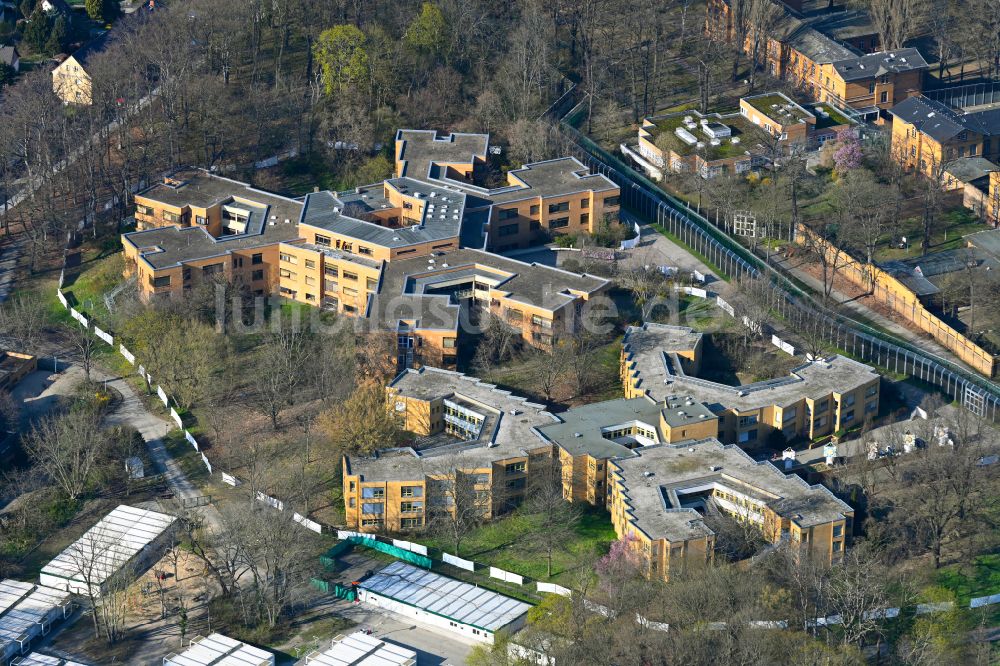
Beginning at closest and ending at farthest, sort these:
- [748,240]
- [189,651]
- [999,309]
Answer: [189,651], [999,309], [748,240]

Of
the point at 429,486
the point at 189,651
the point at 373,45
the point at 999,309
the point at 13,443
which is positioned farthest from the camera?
the point at 373,45

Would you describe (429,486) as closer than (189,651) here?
No

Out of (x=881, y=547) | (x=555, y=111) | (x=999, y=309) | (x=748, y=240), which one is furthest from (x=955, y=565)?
(x=555, y=111)

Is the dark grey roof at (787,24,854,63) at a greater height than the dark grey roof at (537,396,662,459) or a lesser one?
greater

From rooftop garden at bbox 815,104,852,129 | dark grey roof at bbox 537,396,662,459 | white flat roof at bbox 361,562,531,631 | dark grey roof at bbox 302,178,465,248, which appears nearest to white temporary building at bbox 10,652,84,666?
white flat roof at bbox 361,562,531,631

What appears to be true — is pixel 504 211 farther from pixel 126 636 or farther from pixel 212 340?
pixel 126 636

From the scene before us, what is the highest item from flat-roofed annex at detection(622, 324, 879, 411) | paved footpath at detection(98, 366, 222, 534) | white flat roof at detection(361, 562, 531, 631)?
flat-roofed annex at detection(622, 324, 879, 411)

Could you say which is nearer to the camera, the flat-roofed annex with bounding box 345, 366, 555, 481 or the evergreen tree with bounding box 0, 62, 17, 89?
the flat-roofed annex with bounding box 345, 366, 555, 481

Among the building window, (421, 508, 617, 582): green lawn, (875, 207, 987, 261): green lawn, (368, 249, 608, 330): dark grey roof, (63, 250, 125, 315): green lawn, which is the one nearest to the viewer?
(421, 508, 617, 582): green lawn

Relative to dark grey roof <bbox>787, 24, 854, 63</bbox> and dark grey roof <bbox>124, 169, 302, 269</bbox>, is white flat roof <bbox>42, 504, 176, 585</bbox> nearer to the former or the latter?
dark grey roof <bbox>124, 169, 302, 269</bbox>
